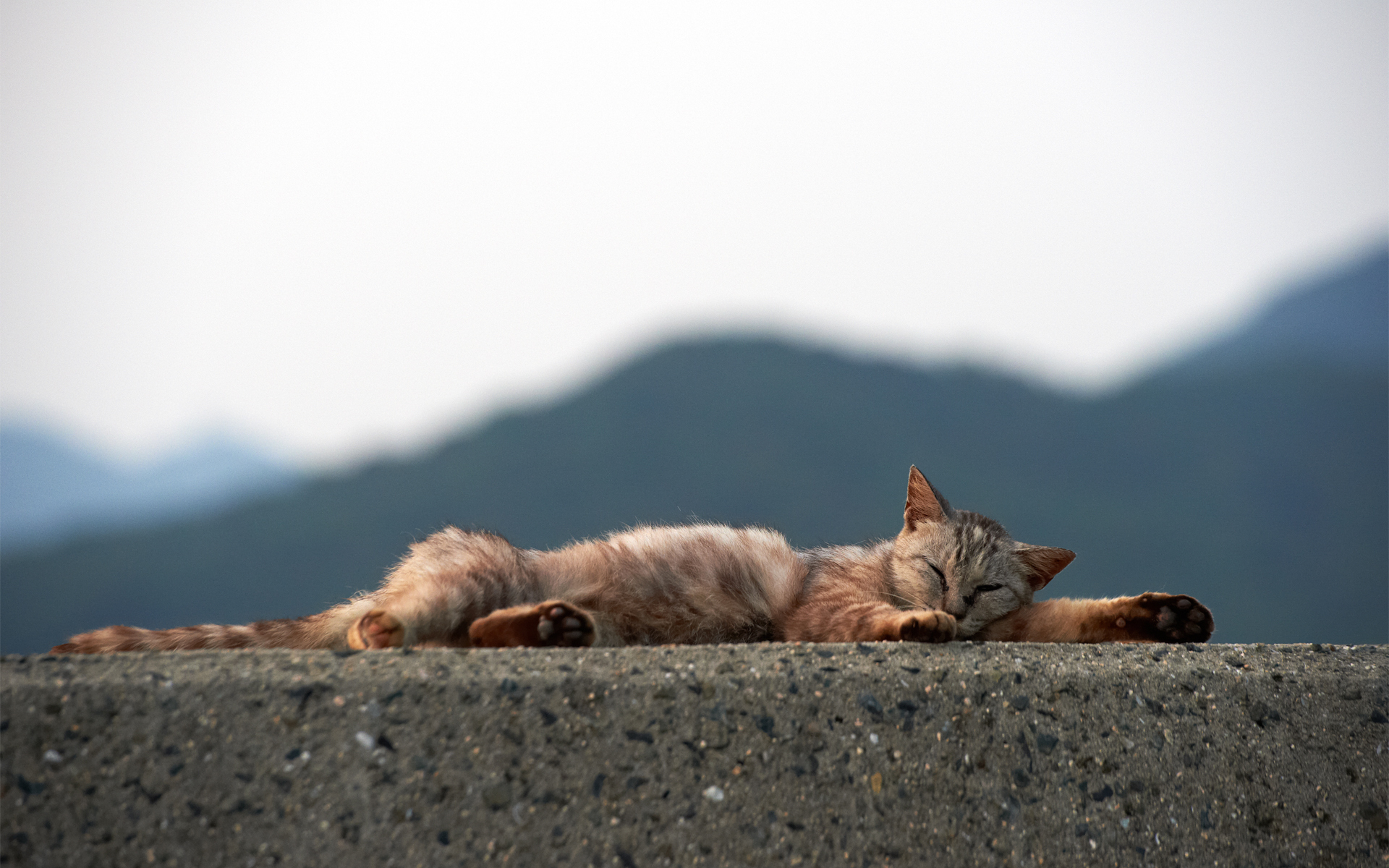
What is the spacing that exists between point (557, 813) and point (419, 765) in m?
0.19

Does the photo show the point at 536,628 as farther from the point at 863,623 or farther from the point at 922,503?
the point at 922,503

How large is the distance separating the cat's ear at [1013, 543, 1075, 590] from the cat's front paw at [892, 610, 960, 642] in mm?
728

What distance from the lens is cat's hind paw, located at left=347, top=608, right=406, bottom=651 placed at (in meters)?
1.62

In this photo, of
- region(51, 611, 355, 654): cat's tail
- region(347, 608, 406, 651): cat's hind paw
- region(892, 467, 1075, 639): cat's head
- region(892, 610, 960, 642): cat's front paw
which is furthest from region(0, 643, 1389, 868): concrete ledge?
region(892, 467, 1075, 639): cat's head

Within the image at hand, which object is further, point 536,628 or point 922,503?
point 922,503

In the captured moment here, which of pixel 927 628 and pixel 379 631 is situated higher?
pixel 379 631

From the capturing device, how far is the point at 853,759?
4.16 ft

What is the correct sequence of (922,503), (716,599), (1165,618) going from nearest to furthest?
(1165,618) < (716,599) < (922,503)

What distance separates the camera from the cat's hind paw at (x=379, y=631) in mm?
1624

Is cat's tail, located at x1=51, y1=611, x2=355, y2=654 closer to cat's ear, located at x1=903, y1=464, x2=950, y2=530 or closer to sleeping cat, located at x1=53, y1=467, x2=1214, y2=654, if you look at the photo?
sleeping cat, located at x1=53, y1=467, x2=1214, y2=654

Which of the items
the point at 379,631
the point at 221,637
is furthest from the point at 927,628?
the point at 221,637

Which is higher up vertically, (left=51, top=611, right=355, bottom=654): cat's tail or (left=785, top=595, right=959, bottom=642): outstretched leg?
(left=51, top=611, right=355, bottom=654): cat's tail

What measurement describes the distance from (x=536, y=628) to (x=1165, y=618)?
1.24 m

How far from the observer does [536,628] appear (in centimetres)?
163
